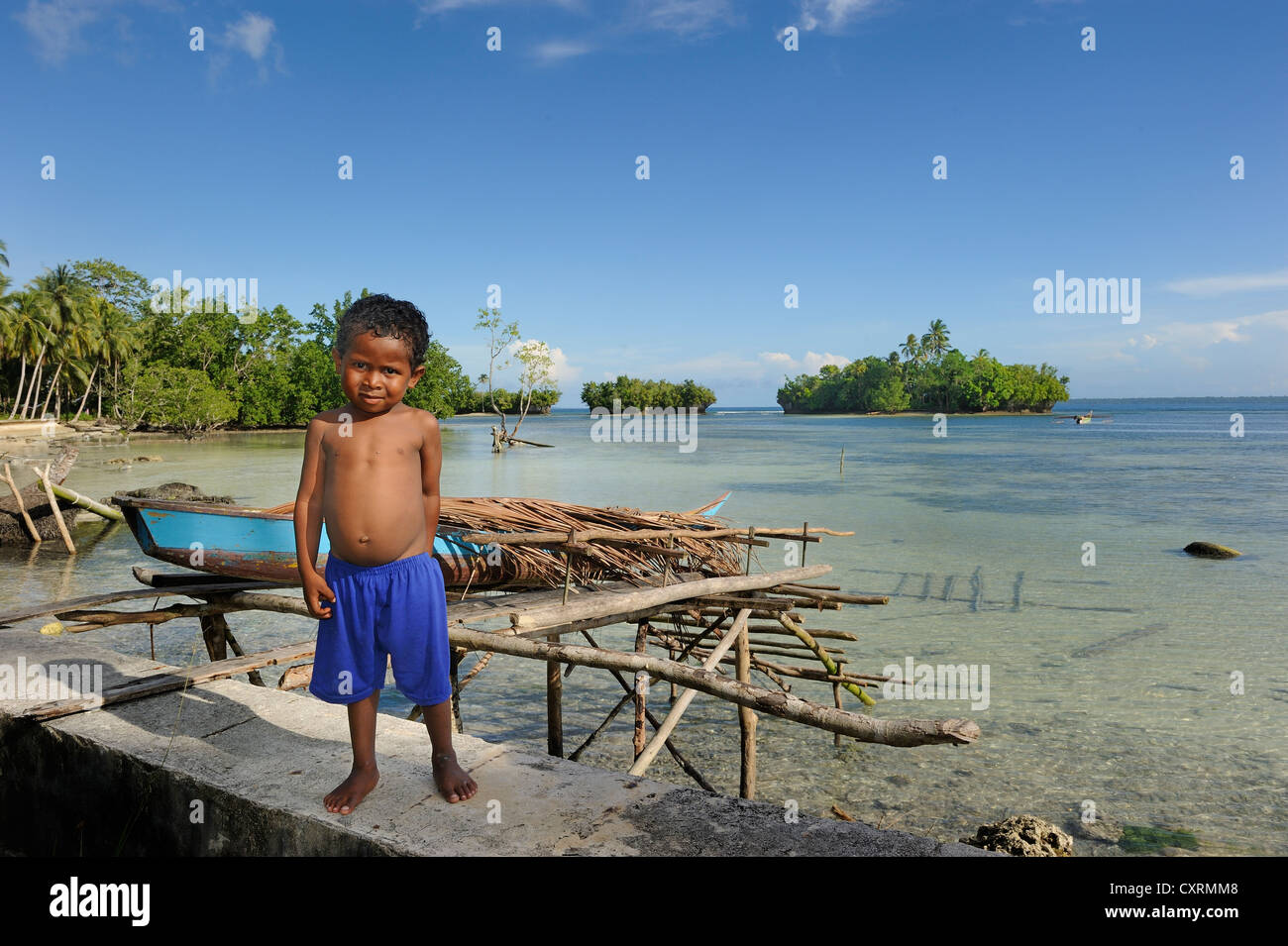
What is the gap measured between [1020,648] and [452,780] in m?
10.2

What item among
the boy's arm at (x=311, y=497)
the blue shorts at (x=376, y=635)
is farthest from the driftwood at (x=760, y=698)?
the boy's arm at (x=311, y=497)

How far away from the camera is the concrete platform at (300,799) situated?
105 inches

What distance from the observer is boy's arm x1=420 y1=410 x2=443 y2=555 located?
3.10 meters

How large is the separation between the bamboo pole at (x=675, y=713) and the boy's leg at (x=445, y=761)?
4.33 feet

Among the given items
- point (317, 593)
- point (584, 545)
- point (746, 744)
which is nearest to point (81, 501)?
point (584, 545)

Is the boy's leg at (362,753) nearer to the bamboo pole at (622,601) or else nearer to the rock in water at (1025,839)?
the bamboo pole at (622,601)

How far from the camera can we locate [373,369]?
9.65 ft

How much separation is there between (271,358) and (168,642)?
70.1 m

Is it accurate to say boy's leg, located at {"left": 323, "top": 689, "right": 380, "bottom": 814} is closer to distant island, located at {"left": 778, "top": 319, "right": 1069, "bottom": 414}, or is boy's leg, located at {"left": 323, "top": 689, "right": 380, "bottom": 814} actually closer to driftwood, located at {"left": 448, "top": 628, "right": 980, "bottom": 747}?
driftwood, located at {"left": 448, "top": 628, "right": 980, "bottom": 747}

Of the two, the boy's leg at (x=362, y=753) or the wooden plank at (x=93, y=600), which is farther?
the wooden plank at (x=93, y=600)

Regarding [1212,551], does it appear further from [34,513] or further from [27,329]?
[27,329]

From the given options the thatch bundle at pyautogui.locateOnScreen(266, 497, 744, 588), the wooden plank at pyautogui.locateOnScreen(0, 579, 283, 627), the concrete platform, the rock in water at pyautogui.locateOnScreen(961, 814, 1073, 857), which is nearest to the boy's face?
the concrete platform
